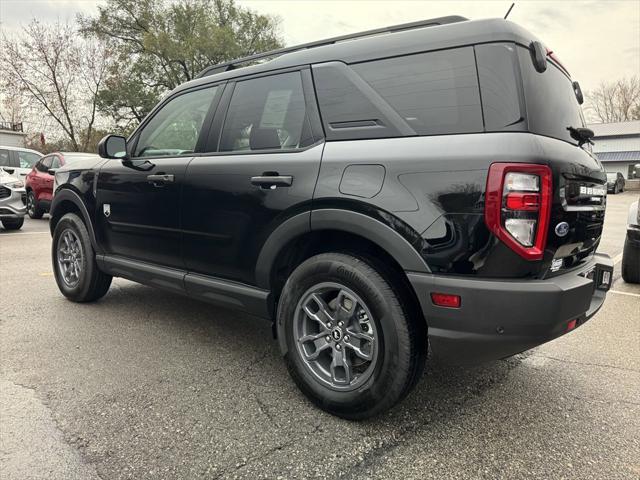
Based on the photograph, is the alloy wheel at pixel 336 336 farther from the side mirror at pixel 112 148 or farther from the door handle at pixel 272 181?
the side mirror at pixel 112 148

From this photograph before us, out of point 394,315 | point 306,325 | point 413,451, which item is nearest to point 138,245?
point 306,325

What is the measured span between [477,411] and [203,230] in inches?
78.6

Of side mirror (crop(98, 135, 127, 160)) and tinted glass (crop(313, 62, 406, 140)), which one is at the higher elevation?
tinted glass (crop(313, 62, 406, 140))

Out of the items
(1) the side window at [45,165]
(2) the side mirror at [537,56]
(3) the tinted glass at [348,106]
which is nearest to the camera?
(2) the side mirror at [537,56]

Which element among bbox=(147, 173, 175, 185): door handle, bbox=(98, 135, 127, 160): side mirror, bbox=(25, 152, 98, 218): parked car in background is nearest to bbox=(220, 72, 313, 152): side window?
bbox=(147, 173, 175, 185): door handle

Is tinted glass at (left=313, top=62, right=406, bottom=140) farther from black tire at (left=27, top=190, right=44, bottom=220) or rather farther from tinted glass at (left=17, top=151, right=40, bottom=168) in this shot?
tinted glass at (left=17, top=151, right=40, bottom=168)

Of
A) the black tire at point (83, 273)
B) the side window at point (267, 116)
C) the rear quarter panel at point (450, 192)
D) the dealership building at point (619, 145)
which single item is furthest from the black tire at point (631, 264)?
the dealership building at point (619, 145)

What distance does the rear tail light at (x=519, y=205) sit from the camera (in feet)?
6.39

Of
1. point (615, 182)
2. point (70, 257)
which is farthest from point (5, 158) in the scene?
point (615, 182)

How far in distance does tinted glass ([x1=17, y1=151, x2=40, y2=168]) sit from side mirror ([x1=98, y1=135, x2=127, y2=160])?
1109cm

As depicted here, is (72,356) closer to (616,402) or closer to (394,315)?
(394,315)

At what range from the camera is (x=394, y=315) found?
2227 mm

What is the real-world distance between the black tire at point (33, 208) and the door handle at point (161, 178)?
10.4m

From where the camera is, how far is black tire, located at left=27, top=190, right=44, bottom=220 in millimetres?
12133
